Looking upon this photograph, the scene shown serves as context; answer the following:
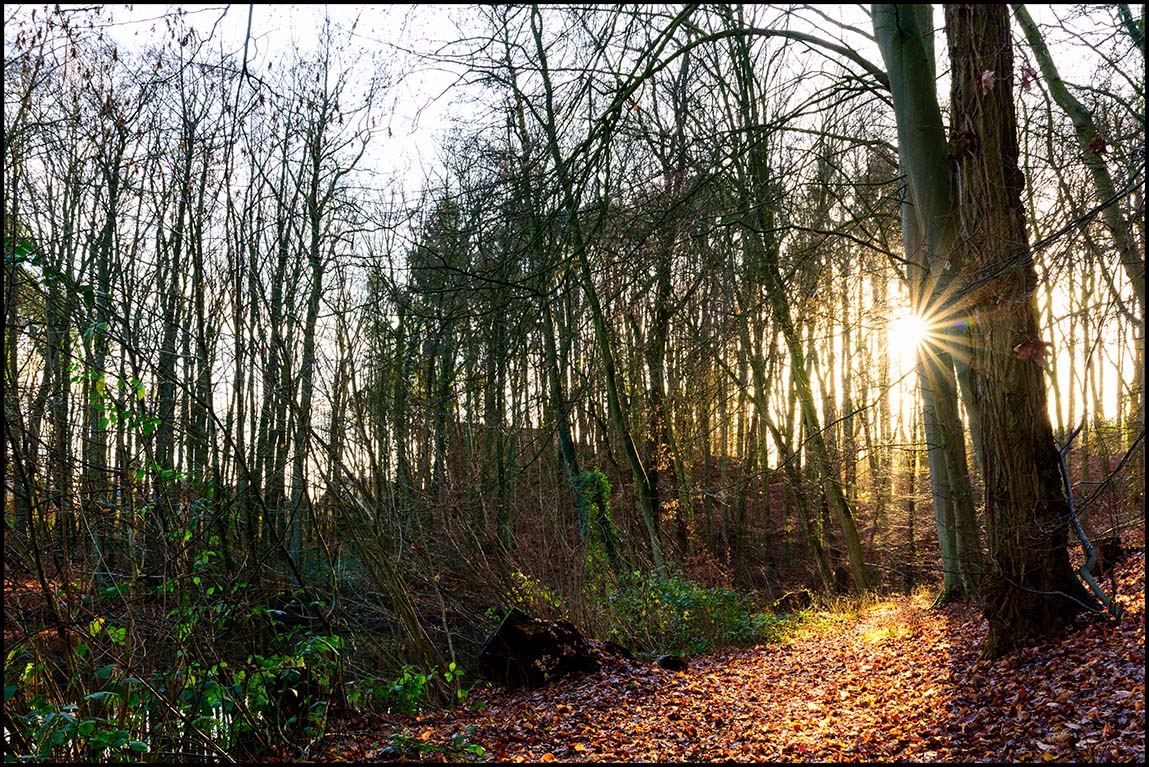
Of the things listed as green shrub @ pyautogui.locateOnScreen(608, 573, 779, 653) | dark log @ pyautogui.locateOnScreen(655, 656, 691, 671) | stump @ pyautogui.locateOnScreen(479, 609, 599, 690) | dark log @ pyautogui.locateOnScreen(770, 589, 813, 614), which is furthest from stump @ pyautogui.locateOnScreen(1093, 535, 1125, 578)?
dark log @ pyautogui.locateOnScreen(770, 589, 813, 614)

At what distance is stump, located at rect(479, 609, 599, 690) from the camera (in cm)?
705

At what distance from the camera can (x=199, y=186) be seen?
6.52 metres

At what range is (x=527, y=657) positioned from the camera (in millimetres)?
7066

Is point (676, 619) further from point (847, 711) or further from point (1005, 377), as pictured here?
point (1005, 377)

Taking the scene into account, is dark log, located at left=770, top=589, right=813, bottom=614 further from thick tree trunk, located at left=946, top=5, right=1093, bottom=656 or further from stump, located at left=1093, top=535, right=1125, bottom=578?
thick tree trunk, located at left=946, top=5, right=1093, bottom=656

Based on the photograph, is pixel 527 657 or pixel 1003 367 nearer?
pixel 1003 367

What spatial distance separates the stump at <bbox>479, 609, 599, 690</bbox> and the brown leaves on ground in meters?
0.16

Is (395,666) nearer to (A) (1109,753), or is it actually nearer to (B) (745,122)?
(A) (1109,753)

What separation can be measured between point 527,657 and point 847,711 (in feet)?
9.32

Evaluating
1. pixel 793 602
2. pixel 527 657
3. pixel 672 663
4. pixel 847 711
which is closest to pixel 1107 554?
pixel 847 711

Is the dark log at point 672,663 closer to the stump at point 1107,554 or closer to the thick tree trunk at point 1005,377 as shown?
the thick tree trunk at point 1005,377

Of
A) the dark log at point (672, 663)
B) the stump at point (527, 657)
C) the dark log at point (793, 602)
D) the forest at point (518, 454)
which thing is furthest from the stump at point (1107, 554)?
the dark log at point (793, 602)

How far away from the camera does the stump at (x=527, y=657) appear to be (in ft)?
23.1

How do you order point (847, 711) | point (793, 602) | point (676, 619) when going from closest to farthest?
point (847, 711) < point (676, 619) < point (793, 602)
